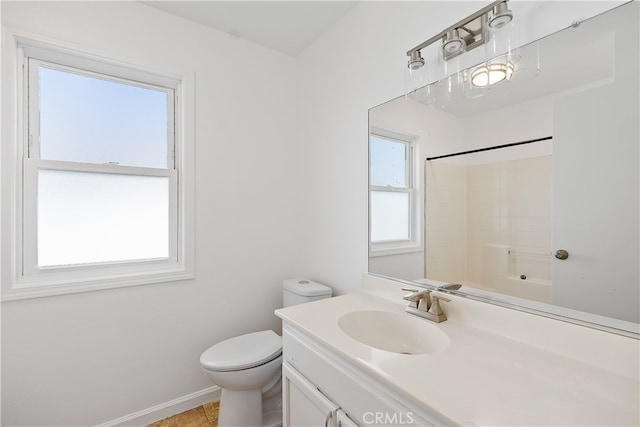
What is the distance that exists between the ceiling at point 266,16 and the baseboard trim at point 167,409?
2.33 m

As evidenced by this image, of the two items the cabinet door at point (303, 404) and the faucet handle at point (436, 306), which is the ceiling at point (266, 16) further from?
the cabinet door at point (303, 404)

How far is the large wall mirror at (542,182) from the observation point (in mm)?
783

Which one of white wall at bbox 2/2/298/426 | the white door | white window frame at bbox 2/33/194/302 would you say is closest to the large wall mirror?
the white door

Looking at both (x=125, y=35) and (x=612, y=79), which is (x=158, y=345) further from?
(x=612, y=79)

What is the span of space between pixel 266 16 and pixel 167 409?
8.00ft

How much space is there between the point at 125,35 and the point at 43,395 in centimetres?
192

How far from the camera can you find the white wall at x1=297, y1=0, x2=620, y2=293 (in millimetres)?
1352

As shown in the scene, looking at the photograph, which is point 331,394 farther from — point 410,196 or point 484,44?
point 484,44

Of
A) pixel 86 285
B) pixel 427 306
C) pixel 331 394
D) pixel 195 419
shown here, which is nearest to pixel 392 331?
pixel 427 306

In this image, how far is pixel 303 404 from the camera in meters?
1.08

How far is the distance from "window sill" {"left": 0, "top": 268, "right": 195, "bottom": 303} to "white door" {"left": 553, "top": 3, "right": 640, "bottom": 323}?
6.00ft

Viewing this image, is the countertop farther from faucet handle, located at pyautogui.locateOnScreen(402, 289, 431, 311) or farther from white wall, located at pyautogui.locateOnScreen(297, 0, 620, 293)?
white wall, located at pyautogui.locateOnScreen(297, 0, 620, 293)

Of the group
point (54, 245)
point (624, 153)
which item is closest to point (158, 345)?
point (54, 245)

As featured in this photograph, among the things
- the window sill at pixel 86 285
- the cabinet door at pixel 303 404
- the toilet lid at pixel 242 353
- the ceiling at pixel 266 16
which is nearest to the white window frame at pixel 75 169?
the window sill at pixel 86 285
